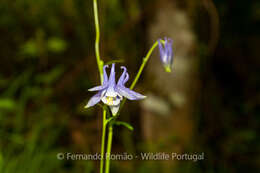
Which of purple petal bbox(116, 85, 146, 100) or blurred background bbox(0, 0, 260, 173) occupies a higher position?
blurred background bbox(0, 0, 260, 173)

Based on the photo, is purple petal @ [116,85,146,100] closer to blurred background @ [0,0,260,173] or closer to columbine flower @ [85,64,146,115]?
columbine flower @ [85,64,146,115]

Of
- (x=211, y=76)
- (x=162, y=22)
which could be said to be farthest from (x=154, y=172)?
(x=211, y=76)

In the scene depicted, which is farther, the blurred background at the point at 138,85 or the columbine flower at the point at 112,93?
the blurred background at the point at 138,85

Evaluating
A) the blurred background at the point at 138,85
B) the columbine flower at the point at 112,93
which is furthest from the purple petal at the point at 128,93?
the blurred background at the point at 138,85

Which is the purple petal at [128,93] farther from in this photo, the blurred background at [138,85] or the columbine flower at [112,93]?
the blurred background at [138,85]

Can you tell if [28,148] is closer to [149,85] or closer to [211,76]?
[149,85]

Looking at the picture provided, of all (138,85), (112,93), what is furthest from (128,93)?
(138,85)

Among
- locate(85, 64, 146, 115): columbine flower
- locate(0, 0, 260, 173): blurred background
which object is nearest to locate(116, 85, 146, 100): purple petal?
locate(85, 64, 146, 115): columbine flower
